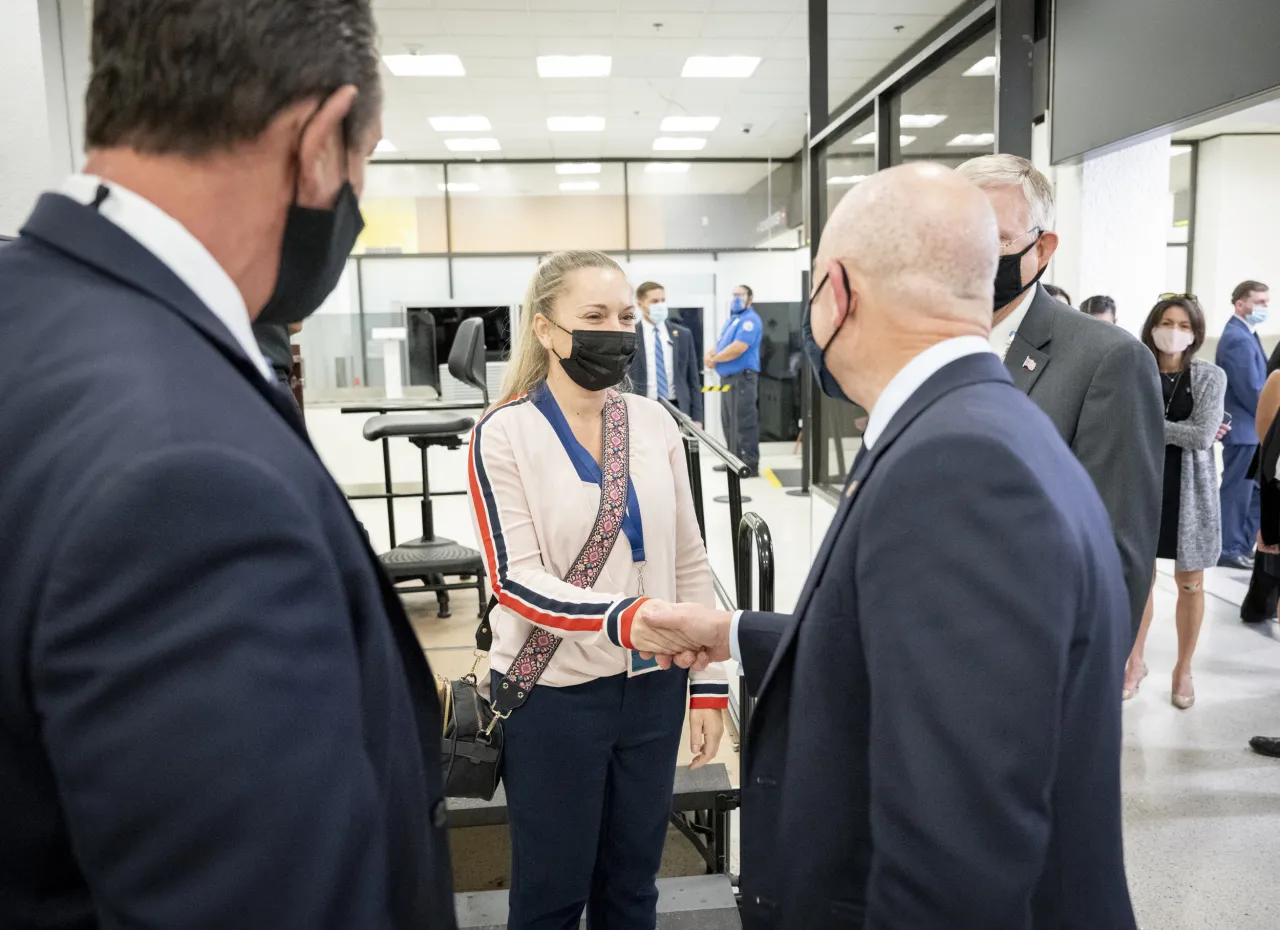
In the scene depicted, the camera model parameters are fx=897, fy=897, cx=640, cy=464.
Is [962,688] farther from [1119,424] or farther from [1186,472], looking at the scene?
[1186,472]

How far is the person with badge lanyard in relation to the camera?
1.60 m

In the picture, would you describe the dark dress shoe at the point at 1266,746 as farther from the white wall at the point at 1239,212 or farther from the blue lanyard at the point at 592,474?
the white wall at the point at 1239,212

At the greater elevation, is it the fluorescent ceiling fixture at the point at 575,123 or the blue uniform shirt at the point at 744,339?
the fluorescent ceiling fixture at the point at 575,123

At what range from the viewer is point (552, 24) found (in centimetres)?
705

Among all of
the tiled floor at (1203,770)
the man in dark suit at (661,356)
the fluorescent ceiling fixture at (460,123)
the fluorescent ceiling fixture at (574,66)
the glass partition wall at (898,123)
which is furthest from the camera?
the fluorescent ceiling fixture at (460,123)

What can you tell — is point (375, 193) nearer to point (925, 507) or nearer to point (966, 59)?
point (966, 59)

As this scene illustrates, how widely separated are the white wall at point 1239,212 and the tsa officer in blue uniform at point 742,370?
5.19 meters

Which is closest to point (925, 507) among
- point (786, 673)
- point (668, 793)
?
point (786, 673)

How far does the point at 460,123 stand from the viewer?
10039mm

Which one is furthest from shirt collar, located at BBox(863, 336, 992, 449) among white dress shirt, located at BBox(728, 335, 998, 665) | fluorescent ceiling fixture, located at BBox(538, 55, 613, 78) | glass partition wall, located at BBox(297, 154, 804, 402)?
glass partition wall, located at BBox(297, 154, 804, 402)

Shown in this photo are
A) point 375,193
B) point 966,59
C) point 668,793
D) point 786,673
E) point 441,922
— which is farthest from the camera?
point 375,193

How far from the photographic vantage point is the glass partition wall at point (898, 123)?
3479mm

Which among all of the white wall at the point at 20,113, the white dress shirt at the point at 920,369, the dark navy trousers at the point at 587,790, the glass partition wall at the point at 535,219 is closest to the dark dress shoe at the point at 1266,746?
the dark navy trousers at the point at 587,790

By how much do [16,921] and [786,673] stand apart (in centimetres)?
78
